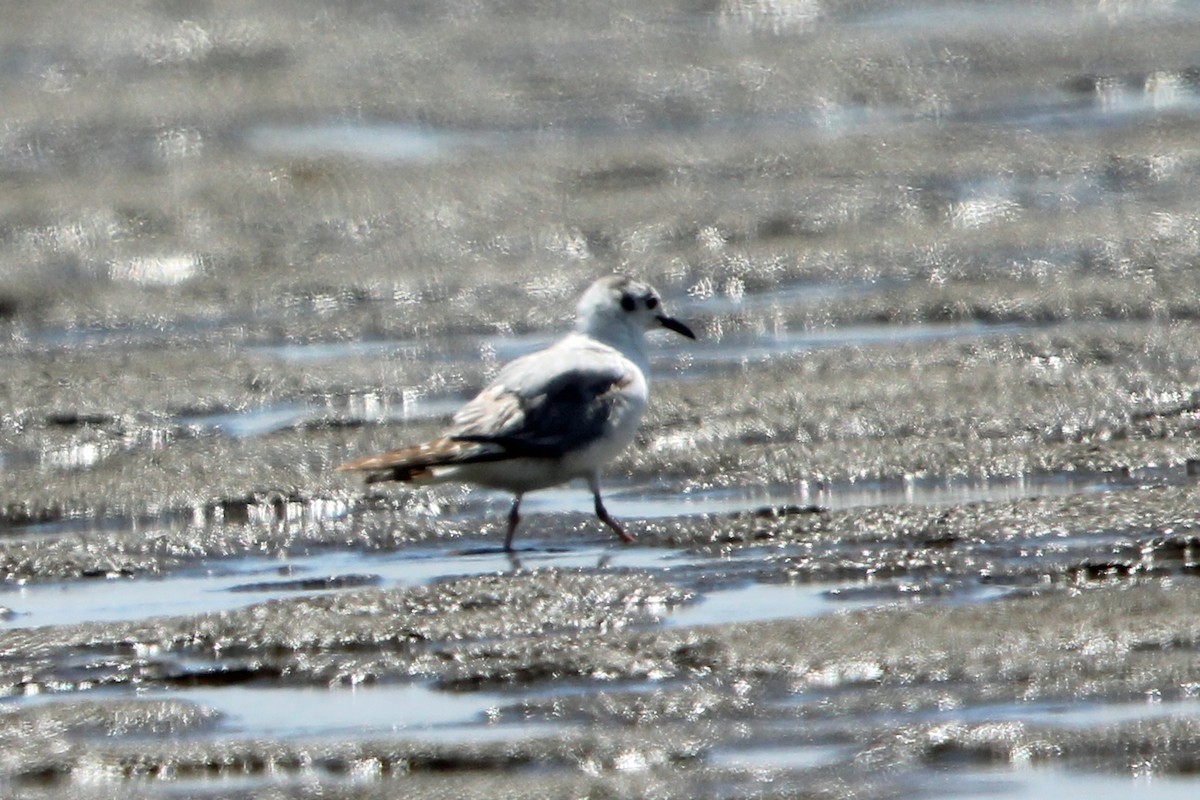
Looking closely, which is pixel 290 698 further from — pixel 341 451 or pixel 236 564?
pixel 341 451

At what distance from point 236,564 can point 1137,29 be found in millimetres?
12068

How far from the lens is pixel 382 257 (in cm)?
1348

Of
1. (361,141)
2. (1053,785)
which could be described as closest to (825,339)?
(361,141)

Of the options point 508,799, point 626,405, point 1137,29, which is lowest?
point 508,799

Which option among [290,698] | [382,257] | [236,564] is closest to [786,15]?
[382,257]

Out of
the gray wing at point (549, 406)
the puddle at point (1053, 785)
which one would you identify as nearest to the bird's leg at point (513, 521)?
the gray wing at point (549, 406)

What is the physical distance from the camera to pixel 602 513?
27.7 feet

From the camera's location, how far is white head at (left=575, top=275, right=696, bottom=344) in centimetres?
942

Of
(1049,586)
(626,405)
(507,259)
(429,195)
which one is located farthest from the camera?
(429,195)

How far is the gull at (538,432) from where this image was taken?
8344 millimetres

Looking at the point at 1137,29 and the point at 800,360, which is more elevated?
the point at 1137,29

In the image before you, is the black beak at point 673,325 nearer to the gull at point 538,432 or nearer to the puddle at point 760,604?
the gull at point 538,432

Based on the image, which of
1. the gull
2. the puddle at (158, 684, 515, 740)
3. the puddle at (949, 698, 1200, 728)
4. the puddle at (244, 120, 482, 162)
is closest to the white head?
the gull

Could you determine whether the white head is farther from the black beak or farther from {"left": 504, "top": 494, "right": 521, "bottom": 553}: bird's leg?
{"left": 504, "top": 494, "right": 521, "bottom": 553}: bird's leg
